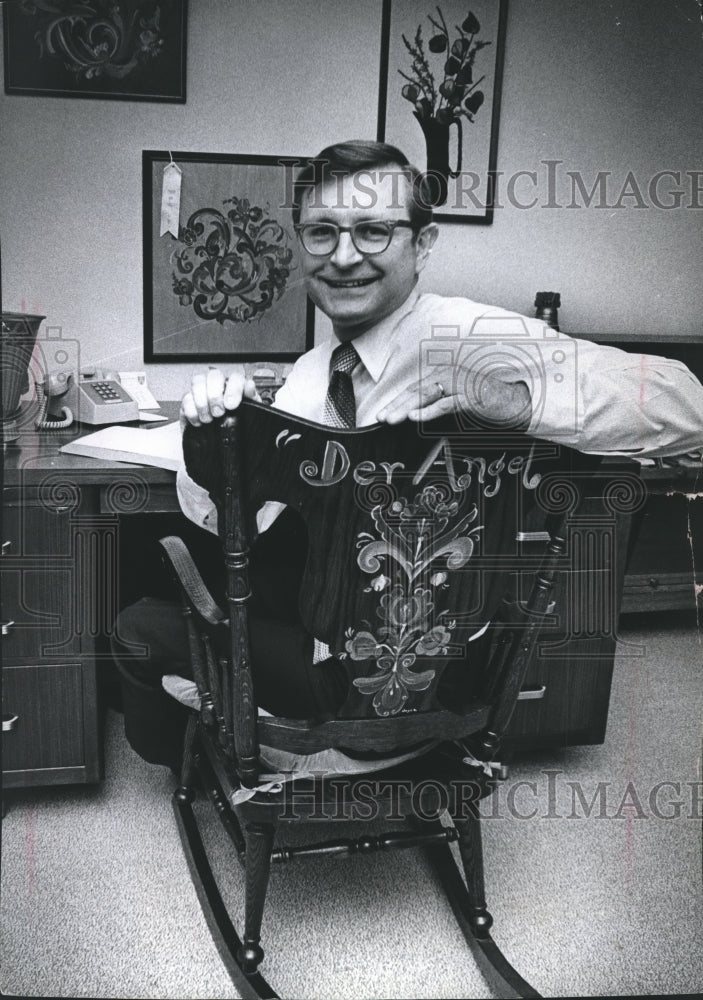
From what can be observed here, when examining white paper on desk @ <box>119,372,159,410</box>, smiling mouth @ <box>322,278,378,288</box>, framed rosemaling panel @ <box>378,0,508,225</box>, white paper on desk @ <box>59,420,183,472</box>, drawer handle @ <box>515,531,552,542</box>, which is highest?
framed rosemaling panel @ <box>378,0,508,225</box>

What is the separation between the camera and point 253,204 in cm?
136

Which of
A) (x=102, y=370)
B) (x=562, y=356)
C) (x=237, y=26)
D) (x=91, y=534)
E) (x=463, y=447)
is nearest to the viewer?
(x=463, y=447)

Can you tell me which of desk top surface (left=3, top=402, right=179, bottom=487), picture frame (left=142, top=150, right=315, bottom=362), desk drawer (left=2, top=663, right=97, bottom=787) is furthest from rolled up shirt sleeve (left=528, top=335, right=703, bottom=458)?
desk drawer (left=2, top=663, right=97, bottom=787)

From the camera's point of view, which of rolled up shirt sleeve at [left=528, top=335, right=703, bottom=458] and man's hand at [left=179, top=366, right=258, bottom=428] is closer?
man's hand at [left=179, top=366, right=258, bottom=428]

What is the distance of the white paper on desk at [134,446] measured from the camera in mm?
1540

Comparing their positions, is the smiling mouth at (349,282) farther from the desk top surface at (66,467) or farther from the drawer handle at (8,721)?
the drawer handle at (8,721)

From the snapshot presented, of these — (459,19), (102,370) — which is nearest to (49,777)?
(102,370)

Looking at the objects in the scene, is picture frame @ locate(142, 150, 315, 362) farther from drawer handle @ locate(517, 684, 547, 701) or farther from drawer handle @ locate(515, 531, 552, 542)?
drawer handle @ locate(517, 684, 547, 701)

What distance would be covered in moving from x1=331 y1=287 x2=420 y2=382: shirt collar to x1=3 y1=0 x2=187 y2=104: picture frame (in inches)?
16.8

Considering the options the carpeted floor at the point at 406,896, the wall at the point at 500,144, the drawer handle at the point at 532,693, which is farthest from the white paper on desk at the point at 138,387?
the drawer handle at the point at 532,693

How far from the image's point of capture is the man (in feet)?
3.92

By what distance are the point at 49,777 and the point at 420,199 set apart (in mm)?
1219

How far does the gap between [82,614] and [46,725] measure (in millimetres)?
229

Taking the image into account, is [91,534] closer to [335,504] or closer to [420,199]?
[335,504]
